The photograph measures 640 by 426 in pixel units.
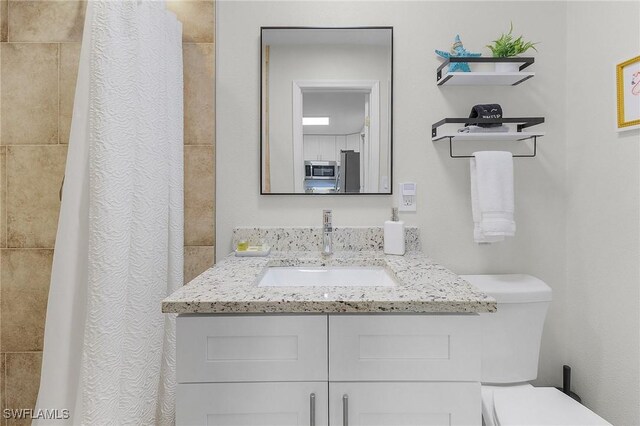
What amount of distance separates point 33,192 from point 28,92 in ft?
1.34

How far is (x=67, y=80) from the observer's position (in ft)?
5.48

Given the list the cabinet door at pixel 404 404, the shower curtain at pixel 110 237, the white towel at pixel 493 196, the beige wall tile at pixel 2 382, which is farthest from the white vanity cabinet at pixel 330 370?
the beige wall tile at pixel 2 382

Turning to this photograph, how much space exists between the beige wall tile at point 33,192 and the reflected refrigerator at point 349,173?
116cm

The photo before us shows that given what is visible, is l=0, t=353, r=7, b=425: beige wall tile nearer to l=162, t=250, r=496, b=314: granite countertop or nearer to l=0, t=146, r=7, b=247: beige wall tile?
l=0, t=146, r=7, b=247: beige wall tile

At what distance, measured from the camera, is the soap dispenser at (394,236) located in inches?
64.7

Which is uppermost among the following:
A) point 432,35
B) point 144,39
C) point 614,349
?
point 432,35

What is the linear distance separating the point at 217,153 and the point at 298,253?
564 millimetres

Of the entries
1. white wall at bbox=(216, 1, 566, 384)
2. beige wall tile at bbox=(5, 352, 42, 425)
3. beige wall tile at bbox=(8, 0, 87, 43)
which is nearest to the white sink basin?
white wall at bbox=(216, 1, 566, 384)

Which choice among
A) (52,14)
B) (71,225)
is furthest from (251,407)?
(52,14)

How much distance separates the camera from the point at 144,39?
4.25 feet

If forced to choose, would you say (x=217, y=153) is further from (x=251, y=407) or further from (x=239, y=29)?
(x=251, y=407)

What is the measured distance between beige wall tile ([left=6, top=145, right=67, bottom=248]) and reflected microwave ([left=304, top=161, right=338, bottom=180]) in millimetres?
1008

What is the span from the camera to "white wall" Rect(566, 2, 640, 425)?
1.41 meters

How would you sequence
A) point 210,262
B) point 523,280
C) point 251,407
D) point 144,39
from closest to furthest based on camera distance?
1. point 251,407
2. point 144,39
3. point 523,280
4. point 210,262
